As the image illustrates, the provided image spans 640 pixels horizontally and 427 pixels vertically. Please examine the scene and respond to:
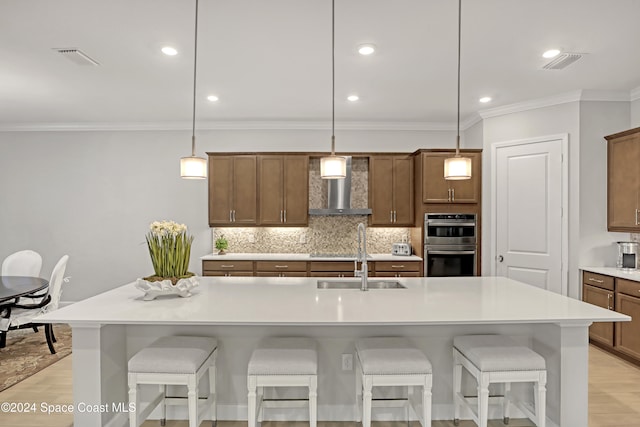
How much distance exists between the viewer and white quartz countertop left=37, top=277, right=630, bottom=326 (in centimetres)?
202

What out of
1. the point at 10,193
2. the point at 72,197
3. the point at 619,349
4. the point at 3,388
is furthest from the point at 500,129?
the point at 10,193

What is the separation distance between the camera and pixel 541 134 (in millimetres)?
4602

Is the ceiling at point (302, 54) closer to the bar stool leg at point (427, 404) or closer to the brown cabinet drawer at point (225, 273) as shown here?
the brown cabinet drawer at point (225, 273)

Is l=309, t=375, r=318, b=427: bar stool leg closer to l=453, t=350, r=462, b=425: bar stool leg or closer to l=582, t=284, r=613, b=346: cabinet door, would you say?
l=453, t=350, r=462, b=425: bar stool leg

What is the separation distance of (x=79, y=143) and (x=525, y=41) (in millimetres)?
5927

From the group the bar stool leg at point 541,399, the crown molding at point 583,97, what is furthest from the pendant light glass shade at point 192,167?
the crown molding at point 583,97

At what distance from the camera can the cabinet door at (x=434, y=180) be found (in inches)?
198

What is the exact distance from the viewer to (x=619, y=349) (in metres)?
3.87

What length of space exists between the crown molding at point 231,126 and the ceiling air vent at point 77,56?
2.18m

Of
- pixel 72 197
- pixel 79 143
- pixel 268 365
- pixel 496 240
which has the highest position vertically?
pixel 79 143

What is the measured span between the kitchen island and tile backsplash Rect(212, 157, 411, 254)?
2.65 m

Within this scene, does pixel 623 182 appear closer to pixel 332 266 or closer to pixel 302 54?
pixel 332 266

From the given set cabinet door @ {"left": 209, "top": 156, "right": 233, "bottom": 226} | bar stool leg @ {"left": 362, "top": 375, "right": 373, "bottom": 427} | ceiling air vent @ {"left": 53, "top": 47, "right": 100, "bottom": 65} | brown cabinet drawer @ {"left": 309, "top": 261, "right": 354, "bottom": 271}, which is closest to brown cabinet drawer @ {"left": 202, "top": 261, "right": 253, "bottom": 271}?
cabinet door @ {"left": 209, "top": 156, "right": 233, "bottom": 226}

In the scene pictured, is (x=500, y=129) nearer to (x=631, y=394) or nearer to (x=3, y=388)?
(x=631, y=394)
